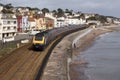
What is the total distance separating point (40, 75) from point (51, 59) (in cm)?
1216

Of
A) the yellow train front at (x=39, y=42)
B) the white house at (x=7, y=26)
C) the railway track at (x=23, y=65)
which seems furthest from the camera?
the white house at (x=7, y=26)

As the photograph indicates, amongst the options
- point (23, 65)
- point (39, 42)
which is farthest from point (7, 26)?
point (23, 65)

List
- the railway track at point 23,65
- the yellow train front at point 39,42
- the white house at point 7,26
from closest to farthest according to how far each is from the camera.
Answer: the railway track at point 23,65 < the yellow train front at point 39,42 < the white house at point 7,26

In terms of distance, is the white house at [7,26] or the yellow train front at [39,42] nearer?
the yellow train front at [39,42]

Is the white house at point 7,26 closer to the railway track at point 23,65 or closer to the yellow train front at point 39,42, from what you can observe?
the yellow train front at point 39,42

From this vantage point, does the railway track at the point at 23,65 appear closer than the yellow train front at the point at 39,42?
Yes

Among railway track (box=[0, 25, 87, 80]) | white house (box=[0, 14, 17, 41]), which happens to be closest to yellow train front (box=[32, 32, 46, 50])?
railway track (box=[0, 25, 87, 80])

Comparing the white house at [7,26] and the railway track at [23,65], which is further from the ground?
the white house at [7,26]

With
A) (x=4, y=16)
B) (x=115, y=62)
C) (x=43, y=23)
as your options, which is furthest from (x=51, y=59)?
(x=43, y=23)

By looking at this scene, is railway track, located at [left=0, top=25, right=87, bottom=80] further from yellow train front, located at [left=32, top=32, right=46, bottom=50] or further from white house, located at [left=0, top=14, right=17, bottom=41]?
white house, located at [left=0, top=14, right=17, bottom=41]

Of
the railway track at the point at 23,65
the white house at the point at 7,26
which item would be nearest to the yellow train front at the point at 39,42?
the railway track at the point at 23,65

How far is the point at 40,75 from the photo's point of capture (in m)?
33.8

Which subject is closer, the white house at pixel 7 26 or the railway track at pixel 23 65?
the railway track at pixel 23 65

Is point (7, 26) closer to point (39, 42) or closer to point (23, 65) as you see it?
point (39, 42)
